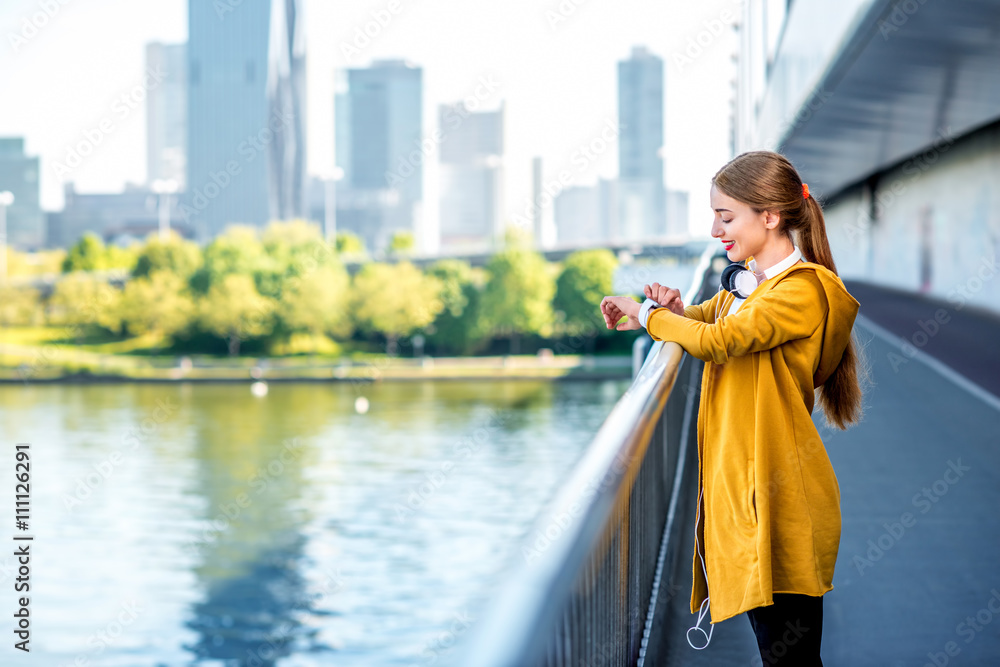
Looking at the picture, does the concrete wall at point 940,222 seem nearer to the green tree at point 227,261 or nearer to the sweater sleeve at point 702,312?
the sweater sleeve at point 702,312

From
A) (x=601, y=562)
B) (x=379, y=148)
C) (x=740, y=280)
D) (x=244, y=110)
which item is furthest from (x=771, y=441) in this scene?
(x=379, y=148)

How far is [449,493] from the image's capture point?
49594 millimetres

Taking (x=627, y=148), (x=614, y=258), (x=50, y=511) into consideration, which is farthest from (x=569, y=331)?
(x=50, y=511)

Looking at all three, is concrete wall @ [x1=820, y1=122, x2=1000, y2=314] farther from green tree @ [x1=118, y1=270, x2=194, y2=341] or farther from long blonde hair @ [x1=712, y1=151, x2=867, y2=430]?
green tree @ [x1=118, y1=270, x2=194, y2=341]

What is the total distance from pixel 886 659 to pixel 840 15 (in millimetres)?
6101

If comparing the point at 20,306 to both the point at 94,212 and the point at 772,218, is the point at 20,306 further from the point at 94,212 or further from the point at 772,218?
the point at 772,218

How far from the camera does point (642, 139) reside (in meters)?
111

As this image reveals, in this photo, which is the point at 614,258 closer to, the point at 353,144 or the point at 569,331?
the point at 569,331

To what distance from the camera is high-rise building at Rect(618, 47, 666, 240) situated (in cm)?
10744

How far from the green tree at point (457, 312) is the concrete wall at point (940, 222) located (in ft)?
197

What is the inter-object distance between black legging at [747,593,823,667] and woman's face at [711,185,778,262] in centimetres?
77

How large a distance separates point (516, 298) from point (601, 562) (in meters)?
81.0

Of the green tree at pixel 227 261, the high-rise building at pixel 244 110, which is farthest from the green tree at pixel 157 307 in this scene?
the high-rise building at pixel 244 110

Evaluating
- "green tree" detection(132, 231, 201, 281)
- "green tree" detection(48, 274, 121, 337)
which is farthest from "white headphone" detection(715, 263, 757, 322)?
"green tree" detection(132, 231, 201, 281)
